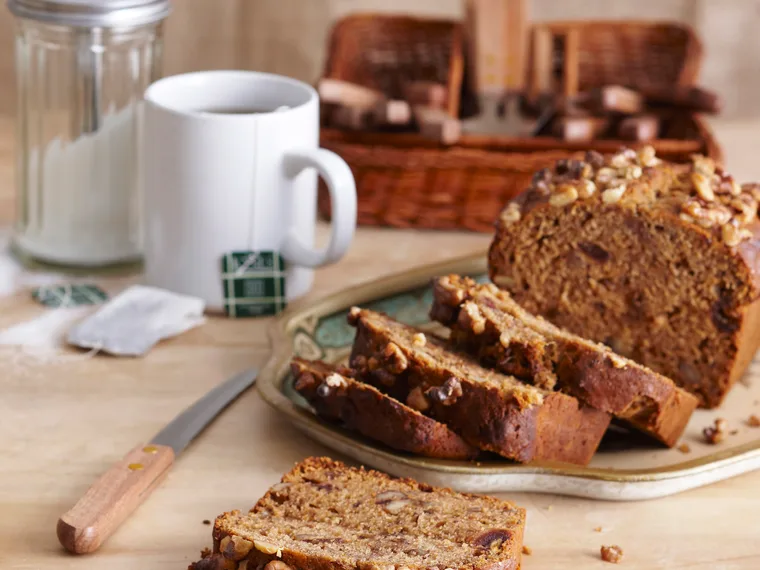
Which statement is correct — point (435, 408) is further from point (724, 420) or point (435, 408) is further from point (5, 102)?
point (5, 102)

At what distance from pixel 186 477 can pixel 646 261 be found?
862 millimetres

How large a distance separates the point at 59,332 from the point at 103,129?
1.43ft

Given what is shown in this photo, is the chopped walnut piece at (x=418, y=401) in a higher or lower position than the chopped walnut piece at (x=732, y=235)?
lower

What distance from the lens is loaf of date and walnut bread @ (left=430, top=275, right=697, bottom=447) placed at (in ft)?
5.83

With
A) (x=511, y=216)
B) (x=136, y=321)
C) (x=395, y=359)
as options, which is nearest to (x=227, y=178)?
(x=136, y=321)

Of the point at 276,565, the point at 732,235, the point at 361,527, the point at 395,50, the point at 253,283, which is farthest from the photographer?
the point at 395,50

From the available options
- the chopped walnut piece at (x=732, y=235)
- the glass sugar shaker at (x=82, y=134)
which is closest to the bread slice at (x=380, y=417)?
the chopped walnut piece at (x=732, y=235)

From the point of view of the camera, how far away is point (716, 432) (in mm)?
1968

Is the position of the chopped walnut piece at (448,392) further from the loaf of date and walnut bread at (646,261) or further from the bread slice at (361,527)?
the loaf of date and walnut bread at (646,261)

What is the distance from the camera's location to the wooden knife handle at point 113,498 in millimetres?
1578

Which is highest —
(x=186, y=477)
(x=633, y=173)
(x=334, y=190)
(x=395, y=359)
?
(x=633, y=173)

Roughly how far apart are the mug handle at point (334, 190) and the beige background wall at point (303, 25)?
156 cm

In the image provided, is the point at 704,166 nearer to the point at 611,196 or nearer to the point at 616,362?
the point at 611,196

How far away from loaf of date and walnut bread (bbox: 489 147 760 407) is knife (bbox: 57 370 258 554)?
61 centimetres
